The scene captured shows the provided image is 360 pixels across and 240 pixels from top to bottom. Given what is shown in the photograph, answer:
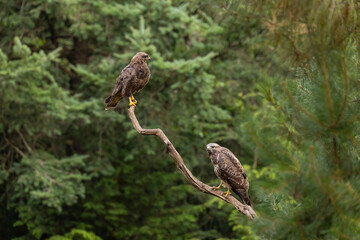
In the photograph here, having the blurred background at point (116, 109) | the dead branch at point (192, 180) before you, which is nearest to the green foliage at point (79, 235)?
the blurred background at point (116, 109)

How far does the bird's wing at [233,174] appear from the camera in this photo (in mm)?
4270

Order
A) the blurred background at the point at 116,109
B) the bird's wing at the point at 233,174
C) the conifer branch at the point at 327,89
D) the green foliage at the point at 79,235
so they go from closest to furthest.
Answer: the conifer branch at the point at 327,89
the bird's wing at the point at 233,174
the blurred background at the point at 116,109
the green foliage at the point at 79,235

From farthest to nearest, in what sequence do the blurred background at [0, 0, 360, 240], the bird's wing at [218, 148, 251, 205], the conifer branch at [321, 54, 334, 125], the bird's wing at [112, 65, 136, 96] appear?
1. the blurred background at [0, 0, 360, 240]
2. the bird's wing at [112, 65, 136, 96]
3. the bird's wing at [218, 148, 251, 205]
4. the conifer branch at [321, 54, 334, 125]

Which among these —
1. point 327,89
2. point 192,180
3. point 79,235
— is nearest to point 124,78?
point 192,180

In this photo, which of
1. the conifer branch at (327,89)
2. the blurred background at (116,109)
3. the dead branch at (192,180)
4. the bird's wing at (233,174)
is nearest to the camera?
the conifer branch at (327,89)

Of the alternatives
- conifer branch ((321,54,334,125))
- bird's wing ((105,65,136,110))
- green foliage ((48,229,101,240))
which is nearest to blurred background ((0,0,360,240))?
green foliage ((48,229,101,240))

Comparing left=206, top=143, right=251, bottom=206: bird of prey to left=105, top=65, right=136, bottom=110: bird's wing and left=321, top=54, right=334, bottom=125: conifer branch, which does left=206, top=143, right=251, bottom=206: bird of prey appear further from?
left=321, top=54, right=334, bottom=125: conifer branch

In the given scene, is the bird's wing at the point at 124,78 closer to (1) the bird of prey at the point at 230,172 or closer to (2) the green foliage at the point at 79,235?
(1) the bird of prey at the point at 230,172

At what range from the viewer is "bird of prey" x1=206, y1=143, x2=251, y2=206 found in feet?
14.0

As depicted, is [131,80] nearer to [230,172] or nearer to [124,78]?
[124,78]

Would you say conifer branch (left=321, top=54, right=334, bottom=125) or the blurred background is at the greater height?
conifer branch (left=321, top=54, right=334, bottom=125)

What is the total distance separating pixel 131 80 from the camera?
15.3 ft

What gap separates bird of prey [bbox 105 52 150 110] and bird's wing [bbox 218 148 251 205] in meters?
0.78

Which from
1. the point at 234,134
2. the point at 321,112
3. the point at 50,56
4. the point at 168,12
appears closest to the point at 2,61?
the point at 50,56
